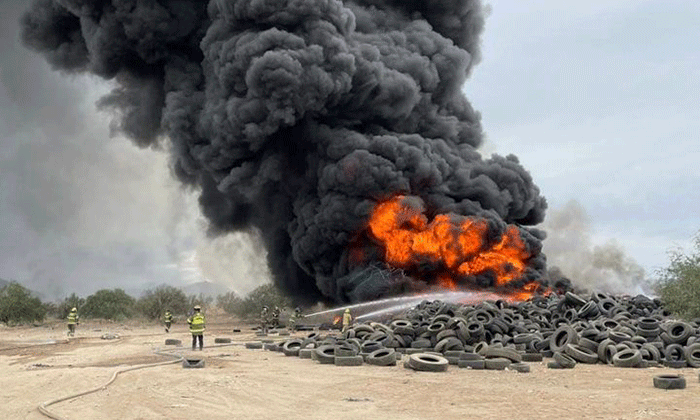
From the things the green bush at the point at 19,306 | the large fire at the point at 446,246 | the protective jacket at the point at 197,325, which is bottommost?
the protective jacket at the point at 197,325

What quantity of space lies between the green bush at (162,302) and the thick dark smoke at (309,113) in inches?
362

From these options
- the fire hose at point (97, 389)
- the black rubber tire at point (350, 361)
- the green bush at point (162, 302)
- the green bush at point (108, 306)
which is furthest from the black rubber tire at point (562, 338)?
the green bush at point (108, 306)

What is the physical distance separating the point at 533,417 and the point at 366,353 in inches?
378

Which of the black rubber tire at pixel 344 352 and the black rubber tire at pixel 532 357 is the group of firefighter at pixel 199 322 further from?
the black rubber tire at pixel 532 357

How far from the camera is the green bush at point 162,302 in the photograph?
5208cm

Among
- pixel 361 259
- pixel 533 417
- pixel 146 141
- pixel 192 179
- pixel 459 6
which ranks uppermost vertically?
pixel 459 6

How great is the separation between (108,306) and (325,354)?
A: 1589 inches

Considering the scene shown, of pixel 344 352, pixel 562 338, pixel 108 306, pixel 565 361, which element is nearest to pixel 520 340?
pixel 562 338

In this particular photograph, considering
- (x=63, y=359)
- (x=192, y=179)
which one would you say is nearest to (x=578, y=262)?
(x=192, y=179)

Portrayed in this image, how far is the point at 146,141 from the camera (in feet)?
167

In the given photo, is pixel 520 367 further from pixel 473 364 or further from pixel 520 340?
pixel 520 340

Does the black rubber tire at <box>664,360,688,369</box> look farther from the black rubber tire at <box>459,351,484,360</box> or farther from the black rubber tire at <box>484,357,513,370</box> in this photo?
the black rubber tire at <box>459,351,484,360</box>

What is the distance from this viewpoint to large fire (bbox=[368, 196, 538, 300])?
36969 mm

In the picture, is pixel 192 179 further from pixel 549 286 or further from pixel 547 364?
pixel 547 364
